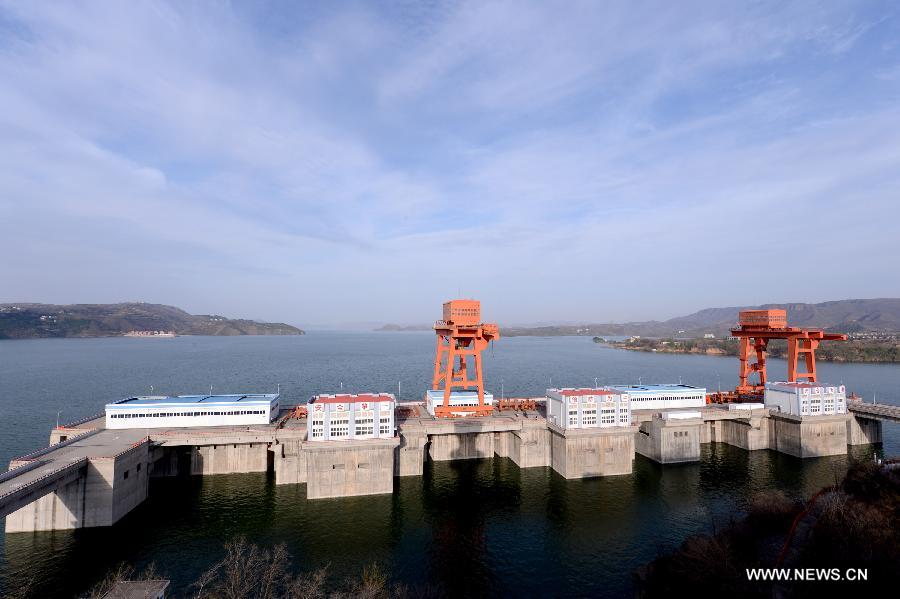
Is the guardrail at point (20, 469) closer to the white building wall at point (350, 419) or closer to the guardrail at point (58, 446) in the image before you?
the guardrail at point (58, 446)

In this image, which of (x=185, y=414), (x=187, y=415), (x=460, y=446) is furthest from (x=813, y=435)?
(x=185, y=414)

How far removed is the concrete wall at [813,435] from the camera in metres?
56.3

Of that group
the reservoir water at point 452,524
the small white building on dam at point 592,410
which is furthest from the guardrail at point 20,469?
the small white building on dam at point 592,410

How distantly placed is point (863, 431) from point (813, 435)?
11.5m

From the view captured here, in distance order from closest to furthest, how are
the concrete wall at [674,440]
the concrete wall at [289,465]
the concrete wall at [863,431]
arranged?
the concrete wall at [289,465]
the concrete wall at [674,440]
the concrete wall at [863,431]

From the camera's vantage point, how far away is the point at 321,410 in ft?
147

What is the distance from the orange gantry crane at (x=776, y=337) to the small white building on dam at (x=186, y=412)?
222 ft

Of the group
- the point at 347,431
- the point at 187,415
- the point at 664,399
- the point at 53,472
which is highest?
the point at 187,415

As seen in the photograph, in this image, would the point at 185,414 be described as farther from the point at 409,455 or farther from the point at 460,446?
the point at 460,446

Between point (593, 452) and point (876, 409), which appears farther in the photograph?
point (876, 409)

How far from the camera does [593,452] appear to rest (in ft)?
163

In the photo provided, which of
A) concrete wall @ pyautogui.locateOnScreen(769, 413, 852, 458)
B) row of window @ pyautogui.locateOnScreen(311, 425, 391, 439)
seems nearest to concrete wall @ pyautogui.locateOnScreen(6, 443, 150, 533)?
row of window @ pyautogui.locateOnScreen(311, 425, 391, 439)

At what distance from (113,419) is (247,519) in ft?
70.5

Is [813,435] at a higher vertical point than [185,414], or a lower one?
lower
